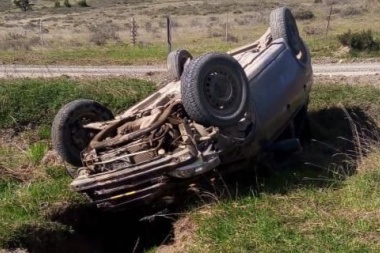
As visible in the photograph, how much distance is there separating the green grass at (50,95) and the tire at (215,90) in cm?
347

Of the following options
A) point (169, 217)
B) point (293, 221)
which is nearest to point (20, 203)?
point (169, 217)

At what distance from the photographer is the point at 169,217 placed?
694cm

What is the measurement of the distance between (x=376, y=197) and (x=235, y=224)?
4.89 ft

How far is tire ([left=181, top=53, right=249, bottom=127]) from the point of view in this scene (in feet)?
21.7

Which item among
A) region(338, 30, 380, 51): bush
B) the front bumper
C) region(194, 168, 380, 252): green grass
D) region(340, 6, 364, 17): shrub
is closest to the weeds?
the front bumper

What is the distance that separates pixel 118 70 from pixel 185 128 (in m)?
9.56

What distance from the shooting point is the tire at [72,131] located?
735 cm

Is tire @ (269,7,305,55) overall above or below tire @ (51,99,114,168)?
above

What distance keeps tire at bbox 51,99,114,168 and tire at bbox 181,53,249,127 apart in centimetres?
147

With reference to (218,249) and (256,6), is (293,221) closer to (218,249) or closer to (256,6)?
(218,249)

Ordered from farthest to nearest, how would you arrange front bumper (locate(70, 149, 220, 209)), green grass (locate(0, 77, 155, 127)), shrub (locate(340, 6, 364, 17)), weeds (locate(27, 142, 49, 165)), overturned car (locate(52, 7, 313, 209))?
shrub (locate(340, 6, 364, 17)) < green grass (locate(0, 77, 155, 127)) < weeds (locate(27, 142, 49, 165)) < overturned car (locate(52, 7, 313, 209)) < front bumper (locate(70, 149, 220, 209))

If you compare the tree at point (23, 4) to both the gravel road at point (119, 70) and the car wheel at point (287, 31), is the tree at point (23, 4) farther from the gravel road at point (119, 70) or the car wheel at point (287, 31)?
the car wheel at point (287, 31)

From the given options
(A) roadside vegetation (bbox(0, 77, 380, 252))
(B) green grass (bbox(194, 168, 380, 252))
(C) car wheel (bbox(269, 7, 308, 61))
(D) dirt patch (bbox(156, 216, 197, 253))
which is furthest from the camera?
(C) car wheel (bbox(269, 7, 308, 61))

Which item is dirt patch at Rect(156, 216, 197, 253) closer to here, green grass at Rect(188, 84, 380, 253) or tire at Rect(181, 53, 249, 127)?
green grass at Rect(188, 84, 380, 253)
